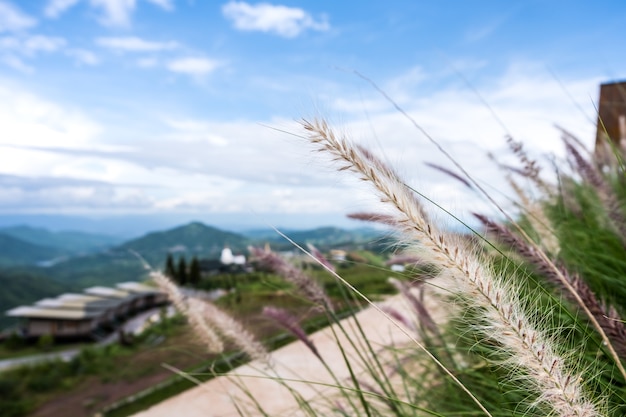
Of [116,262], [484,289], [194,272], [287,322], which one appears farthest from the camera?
[116,262]

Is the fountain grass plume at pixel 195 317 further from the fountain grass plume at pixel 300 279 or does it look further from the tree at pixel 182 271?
the tree at pixel 182 271

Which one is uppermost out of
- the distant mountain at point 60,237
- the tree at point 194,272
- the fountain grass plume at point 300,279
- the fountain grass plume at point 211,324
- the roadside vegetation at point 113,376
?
the fountain grass plume at point 300,279

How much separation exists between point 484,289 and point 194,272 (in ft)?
34.5

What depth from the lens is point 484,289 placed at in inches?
25.0

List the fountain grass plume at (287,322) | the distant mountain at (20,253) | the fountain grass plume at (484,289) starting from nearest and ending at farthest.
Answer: the fountain grass plume at (484,289)
the fountain grass plume at (287,322)
the distant mountain at (20,253)

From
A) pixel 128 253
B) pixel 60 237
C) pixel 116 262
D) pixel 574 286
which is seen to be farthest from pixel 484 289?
pixel 60 237

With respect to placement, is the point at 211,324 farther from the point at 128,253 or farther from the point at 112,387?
the point at 112,387

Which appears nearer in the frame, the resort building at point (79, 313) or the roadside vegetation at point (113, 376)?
the roadside vegetation at point (113, 376)

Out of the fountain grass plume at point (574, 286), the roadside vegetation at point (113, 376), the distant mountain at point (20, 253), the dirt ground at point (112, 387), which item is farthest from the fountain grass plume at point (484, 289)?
the distant mountain at point (20, 253)

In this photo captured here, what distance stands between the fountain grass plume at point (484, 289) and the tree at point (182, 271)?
10.2 m

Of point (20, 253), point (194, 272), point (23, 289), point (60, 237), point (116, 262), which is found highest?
point (194, 272)

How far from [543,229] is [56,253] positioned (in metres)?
127

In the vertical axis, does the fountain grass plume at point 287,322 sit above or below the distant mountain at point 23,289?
above

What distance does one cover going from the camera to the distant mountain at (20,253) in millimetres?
97787
